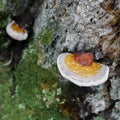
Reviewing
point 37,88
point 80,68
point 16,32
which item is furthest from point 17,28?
point 80,68

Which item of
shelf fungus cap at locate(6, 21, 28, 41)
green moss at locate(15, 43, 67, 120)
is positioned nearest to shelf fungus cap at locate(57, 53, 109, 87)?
green moss at locate(15, 43, 67, 120)

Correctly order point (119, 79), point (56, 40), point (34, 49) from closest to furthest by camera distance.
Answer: point (119, 79), point (56, 40), point (34, 49)

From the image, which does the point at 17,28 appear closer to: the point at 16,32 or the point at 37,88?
the point at 16,32

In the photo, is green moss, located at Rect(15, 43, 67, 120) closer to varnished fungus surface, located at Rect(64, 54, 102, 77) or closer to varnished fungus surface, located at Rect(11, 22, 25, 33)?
varnished fungus surface, located at Rect(11, 22, 25, 33)

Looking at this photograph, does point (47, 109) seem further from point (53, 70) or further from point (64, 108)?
point (53, 70)

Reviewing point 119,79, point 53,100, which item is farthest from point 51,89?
point 119,79

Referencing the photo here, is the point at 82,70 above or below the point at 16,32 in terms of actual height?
above

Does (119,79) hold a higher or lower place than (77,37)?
lower
